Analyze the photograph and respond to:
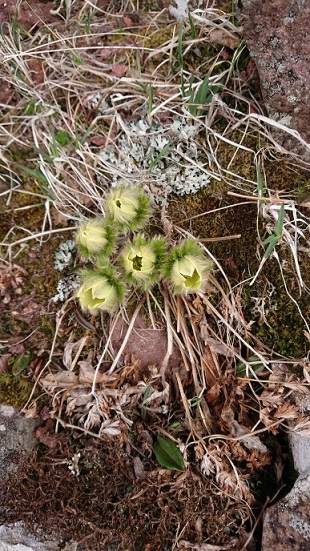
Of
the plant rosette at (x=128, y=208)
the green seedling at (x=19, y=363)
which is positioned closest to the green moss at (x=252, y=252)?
the plant rosette at (x=128, y=208)

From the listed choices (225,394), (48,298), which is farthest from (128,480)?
(48,298)

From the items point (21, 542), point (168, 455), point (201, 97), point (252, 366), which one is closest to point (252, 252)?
point (252, 366)

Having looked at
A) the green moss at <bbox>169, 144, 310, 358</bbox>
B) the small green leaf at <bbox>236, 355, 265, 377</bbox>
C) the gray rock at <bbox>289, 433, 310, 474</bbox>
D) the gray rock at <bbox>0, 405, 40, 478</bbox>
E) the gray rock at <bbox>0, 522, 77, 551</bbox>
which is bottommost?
the gray rock at <bbox>0, 522, 77, 551</bbox>

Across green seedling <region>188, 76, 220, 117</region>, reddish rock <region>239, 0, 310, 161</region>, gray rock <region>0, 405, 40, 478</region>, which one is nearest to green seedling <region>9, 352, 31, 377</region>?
gray rock <region>0, 405, 40, 478</region>

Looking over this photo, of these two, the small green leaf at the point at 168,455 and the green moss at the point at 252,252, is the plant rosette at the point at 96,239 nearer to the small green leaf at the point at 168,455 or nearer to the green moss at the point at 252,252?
the green moss at the point at 252,252

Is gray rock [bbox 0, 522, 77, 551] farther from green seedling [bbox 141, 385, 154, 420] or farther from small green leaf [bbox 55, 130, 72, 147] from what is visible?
small green leaf [bbox 55, 130, 72, 147]

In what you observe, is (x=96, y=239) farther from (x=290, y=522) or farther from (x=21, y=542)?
(x=290, y=522)
